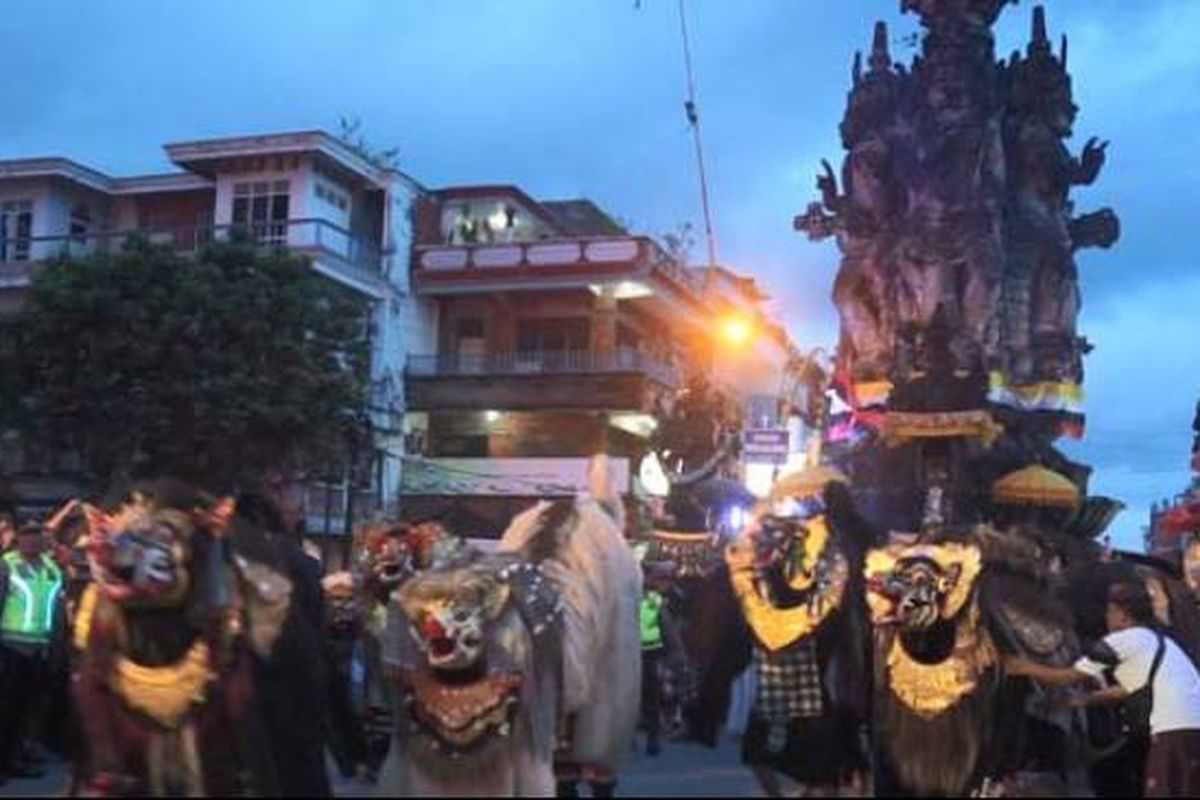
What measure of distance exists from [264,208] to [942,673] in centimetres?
3047

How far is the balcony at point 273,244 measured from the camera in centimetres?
3481

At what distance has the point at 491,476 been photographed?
3750 cm

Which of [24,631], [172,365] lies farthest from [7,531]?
[172,365]

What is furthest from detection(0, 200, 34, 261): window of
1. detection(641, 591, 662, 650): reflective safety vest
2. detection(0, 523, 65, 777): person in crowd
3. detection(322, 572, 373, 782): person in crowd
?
detection(322, 572, 373, 782): person in crowd

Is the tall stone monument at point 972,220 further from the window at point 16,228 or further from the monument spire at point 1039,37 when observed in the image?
the window at point 16,228

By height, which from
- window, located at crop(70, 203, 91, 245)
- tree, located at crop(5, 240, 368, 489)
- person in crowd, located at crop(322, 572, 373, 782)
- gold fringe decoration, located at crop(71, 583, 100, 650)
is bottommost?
person in crowd, located at crop(322, 572, 373, 782)

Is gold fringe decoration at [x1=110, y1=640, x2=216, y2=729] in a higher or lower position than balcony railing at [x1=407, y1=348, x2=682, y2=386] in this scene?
lower

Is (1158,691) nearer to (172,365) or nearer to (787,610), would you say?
(787,610)

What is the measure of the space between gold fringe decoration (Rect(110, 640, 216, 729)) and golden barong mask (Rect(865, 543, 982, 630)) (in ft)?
10.7

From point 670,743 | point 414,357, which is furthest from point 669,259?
point 670,743

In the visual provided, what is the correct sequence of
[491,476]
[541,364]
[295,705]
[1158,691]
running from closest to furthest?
1. [295,705]
2. [1158,691]
3. [491,476]
4. [541,364]

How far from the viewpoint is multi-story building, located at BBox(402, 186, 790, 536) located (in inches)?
1468

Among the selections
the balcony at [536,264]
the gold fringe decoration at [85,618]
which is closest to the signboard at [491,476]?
the balcony at [536,264]

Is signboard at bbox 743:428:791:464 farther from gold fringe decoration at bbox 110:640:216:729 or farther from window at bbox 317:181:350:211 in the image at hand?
window at bbox 317:181:350:211
